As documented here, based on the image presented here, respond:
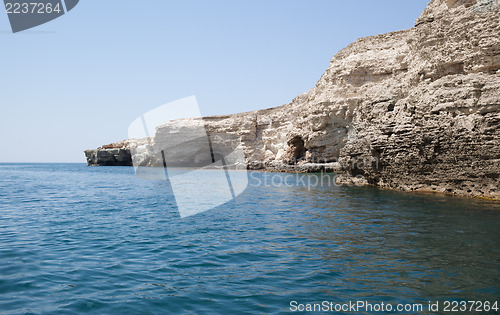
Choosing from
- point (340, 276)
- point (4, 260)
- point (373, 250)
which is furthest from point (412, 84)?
point (4, 260)

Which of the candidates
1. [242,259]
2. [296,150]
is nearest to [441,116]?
[242,259]

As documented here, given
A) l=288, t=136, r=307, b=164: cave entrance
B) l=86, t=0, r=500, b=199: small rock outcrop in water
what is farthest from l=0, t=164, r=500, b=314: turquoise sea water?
l=288, t=136, r=307, b=164: cave entrance

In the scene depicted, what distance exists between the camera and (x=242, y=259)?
7.43 meters

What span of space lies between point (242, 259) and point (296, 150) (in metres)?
40.7

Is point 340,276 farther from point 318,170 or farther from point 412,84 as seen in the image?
point 318,170

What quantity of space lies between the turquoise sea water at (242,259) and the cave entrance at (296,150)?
33.6 meters

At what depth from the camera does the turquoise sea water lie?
212 inches

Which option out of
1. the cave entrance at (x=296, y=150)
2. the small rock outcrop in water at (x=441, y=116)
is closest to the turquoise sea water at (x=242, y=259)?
the small rock outcrop in water at (x=441, y=116)

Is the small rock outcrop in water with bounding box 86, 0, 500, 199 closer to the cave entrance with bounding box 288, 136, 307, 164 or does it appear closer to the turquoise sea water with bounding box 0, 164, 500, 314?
the turquoise sea water with bounding box 0, 164, 500, 314

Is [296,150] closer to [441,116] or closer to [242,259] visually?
[441,116]

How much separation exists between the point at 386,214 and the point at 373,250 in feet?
16.7

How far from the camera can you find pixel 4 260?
24.0 feet

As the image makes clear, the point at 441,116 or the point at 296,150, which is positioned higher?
the point at 441,116

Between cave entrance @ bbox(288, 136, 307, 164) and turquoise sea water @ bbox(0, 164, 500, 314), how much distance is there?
33.6 meters
